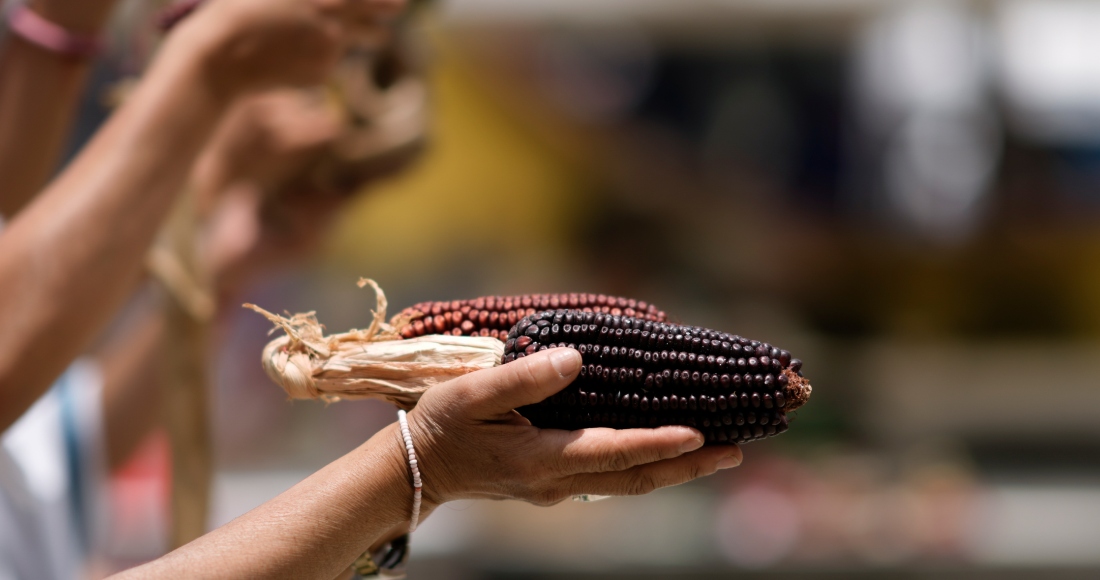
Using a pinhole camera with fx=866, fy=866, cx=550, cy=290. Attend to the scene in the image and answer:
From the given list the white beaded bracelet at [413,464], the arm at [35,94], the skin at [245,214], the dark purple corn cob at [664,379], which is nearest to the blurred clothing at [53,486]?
the skin at [245,214]

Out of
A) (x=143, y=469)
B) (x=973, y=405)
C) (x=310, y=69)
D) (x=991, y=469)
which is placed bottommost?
(x=991, y=469)

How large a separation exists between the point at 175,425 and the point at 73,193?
1.58 feet

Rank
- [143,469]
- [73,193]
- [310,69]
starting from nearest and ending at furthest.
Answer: [73,193] < [310,69] < [143,469]

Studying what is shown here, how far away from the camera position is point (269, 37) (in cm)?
111

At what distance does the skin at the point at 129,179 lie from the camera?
988 mm

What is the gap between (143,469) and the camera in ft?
10.3

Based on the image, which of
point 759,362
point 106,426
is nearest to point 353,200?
point 106,426

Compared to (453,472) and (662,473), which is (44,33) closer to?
(453,472)

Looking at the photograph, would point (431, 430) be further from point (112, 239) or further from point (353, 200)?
point (353, 200)

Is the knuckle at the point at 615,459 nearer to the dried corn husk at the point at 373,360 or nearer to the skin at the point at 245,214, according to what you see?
the dried corn husk at the point at 373,360

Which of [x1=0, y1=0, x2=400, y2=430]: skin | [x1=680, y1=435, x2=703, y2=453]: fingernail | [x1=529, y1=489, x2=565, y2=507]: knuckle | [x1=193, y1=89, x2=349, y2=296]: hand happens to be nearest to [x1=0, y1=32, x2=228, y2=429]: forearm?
[x1=0, y1=0, x2=400, y2=430]: skin

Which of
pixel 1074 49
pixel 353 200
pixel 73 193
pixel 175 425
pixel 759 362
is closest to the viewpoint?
pixel 759 362

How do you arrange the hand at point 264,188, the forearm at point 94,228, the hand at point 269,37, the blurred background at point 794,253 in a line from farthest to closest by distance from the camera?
the blurred background at point 794,253, the hand at point 264,188, the hand at point 269,37, the forearm at point 94,228

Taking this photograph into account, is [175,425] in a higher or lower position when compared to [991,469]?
higher
